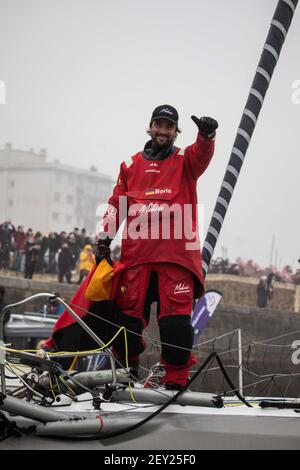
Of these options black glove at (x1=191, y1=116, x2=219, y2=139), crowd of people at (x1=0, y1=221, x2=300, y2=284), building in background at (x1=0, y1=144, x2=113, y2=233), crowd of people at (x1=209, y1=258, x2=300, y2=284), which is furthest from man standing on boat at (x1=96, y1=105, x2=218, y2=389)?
building in background at (x1=0, y1=144, x2=113, y2=233)

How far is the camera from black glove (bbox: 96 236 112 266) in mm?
2951

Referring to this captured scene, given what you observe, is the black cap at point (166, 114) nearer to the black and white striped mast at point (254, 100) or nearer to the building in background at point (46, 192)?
the black and white striped mast at point (254, 100)

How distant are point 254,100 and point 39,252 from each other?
1057cm

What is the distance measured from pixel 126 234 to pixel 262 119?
291 inches

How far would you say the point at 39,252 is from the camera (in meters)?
13.8

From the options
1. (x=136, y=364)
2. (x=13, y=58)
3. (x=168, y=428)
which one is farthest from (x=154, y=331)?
(x=168, y=428)

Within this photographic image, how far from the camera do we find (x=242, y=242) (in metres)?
13.3

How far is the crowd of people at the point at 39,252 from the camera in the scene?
13.6 m

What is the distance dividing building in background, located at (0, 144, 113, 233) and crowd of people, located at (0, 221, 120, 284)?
54.2 inches

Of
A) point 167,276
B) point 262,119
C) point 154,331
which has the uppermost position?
point 262,119

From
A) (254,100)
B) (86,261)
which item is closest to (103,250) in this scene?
(254,100)

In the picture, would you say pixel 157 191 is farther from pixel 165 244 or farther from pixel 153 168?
pixel 165 244

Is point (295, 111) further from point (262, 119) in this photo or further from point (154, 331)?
point (154, 331)
